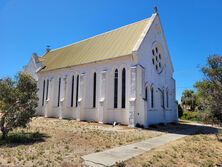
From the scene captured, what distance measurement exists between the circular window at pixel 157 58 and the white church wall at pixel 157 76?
1.86 feet

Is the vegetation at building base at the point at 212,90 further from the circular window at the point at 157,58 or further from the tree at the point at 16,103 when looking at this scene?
the circular window at the point at 157,58

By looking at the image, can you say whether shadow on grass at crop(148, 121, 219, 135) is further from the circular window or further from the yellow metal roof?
the yellow metal roof

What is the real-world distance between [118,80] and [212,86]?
12.9 m

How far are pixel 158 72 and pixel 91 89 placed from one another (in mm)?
9412

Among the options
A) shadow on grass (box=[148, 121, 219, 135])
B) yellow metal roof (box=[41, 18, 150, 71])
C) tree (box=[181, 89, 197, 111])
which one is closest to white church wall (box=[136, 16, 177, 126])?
shadow on grass (box=[148, 121, 219, 135])

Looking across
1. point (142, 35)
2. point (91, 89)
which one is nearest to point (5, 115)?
point (91, 89)

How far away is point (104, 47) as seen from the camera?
26484mm

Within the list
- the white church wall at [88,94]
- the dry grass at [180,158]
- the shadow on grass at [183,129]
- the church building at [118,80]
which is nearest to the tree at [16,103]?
the dry grass at [180,158]

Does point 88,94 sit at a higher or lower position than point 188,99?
lower

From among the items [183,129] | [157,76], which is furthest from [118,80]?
[183,129]

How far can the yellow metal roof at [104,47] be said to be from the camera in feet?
76.5

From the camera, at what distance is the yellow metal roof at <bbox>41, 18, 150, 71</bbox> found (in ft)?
76.5

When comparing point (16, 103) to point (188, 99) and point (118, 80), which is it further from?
point (188, 99)

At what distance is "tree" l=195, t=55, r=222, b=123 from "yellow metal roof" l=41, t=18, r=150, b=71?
1103 centimetres
